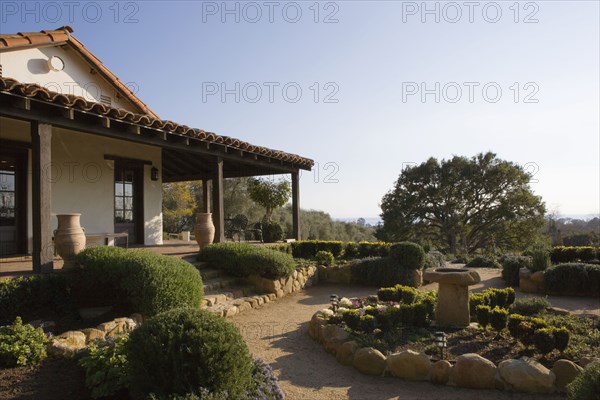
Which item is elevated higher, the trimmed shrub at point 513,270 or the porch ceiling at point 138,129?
the porch ceiling at point 138,129

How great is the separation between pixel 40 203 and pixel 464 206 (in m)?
22.9

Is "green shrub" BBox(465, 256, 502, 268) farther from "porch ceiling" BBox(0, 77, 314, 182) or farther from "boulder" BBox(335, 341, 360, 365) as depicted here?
"boulder" BBox(335, 341, 360, 365)

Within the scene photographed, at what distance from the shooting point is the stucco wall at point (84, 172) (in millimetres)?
8434

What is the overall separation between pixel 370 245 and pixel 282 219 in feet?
59.5

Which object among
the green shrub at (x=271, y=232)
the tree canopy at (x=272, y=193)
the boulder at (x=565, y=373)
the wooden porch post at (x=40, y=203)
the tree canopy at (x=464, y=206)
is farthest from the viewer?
the tree canopy at (x=464, y=206)

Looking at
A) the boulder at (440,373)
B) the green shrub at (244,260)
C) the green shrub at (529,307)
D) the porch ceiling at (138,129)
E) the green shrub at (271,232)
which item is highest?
the porch ceiling at (138,129)

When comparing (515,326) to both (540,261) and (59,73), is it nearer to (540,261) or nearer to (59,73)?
(540,261)

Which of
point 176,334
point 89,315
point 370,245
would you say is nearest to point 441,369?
point 176,334

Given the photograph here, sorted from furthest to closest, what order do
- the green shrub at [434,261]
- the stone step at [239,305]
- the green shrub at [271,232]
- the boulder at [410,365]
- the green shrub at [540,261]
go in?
1. the green shrub at [271,232]
2. the green shrub at [434,261]
3. the green shrub at [540,261]
4. the stone step at [239,305]
5. the boulder at [410,365]

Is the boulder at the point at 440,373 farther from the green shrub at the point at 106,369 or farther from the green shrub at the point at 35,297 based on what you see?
the green shrub at the point at 35,297

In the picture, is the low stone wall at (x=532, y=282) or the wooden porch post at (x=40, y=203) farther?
the low stone wall at (x=532, y=282)

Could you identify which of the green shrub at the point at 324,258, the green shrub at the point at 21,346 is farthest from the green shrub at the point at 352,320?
the green shrub at the point at 324,258

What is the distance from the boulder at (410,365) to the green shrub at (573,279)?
19.5 ft

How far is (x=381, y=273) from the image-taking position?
979 centimetres
